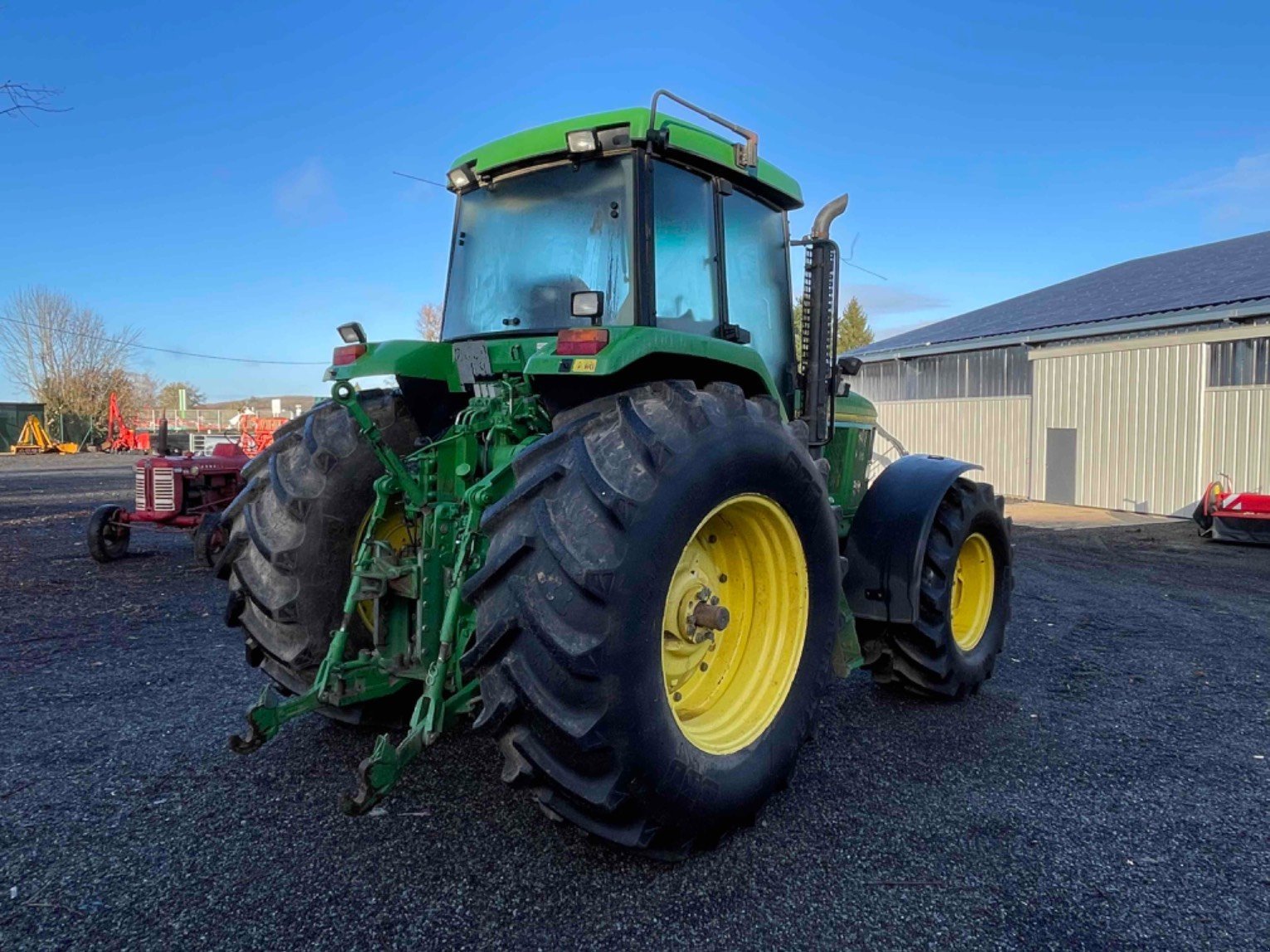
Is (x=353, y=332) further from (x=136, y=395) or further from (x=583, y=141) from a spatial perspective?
(x=136, y=395)

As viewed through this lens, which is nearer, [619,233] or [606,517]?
[606,517]

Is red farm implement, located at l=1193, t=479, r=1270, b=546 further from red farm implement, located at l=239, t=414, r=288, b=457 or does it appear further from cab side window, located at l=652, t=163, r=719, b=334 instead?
red farm implement, located at l=239, t=414, r=288, b=457

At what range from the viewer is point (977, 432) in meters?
17.2

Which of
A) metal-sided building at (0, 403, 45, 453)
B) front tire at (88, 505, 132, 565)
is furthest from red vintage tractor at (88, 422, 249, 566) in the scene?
metal-sided building at (0, 403, 45, 453)

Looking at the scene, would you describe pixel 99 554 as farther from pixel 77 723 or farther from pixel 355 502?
pixel 355 502

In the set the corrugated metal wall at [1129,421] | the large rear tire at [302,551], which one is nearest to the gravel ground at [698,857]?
the large rear tire at [302,551]

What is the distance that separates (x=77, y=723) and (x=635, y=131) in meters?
3.58

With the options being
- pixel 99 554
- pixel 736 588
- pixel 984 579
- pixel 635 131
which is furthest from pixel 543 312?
pixel 99 554

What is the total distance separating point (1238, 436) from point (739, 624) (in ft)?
41.4

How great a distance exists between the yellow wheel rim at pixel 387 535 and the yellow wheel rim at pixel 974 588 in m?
2.86

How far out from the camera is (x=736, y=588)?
3008 mm

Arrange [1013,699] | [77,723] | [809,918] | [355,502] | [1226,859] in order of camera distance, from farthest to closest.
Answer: [1013,699] < [77,723] < [355,502] < [1226,859] < [809,918]

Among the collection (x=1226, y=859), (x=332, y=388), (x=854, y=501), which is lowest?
(x=1226, y=859)

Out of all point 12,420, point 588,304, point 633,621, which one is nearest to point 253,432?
point 588,304
